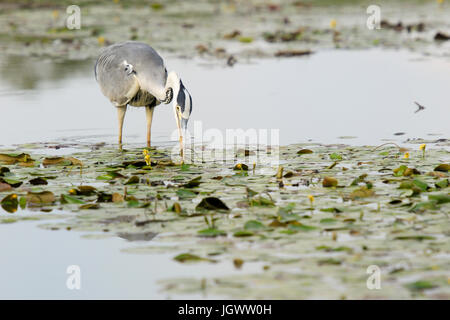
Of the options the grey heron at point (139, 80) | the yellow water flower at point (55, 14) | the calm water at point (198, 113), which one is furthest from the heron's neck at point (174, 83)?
the yellow water flower at point (55, 14)

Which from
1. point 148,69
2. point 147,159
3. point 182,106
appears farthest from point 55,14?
point 147,159

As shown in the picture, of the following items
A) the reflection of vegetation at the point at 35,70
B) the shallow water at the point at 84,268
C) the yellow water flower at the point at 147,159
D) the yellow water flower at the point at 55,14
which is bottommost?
the shallow water at the point at 84,268

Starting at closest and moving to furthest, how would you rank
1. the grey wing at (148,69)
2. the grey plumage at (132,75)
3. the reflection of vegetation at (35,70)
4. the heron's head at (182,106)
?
the heron's head at (182,106) → the grey wing at (148,69) → the grey plumage at (132,75) → the reflection of vegetation at (35,70)

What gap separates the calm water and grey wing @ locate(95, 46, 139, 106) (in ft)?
2.68

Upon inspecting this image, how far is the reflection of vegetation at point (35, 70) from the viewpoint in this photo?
17.2 metres

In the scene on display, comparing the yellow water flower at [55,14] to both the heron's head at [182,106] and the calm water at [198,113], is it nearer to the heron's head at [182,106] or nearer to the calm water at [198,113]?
the calm water at [198,113]

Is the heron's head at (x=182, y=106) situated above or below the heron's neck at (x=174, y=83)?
below

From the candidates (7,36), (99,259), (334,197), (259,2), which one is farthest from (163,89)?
(259,2)

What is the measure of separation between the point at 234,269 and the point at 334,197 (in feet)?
6.35

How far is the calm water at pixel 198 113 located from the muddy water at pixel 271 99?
2 centimetres

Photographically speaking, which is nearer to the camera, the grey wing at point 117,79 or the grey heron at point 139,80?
the grey heron at point 139,80

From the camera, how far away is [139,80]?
33.4 ft

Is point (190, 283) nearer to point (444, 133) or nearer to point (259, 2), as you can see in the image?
point (444, 133)

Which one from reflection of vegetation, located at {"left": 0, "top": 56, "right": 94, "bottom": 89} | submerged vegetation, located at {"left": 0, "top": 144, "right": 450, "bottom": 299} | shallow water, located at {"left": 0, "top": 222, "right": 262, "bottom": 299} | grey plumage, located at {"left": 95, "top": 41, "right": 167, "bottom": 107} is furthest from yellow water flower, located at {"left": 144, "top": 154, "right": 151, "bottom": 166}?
reflection of vegetation, located at {"left": 0, "top": 56, "right": 94, "bottom": 89}
